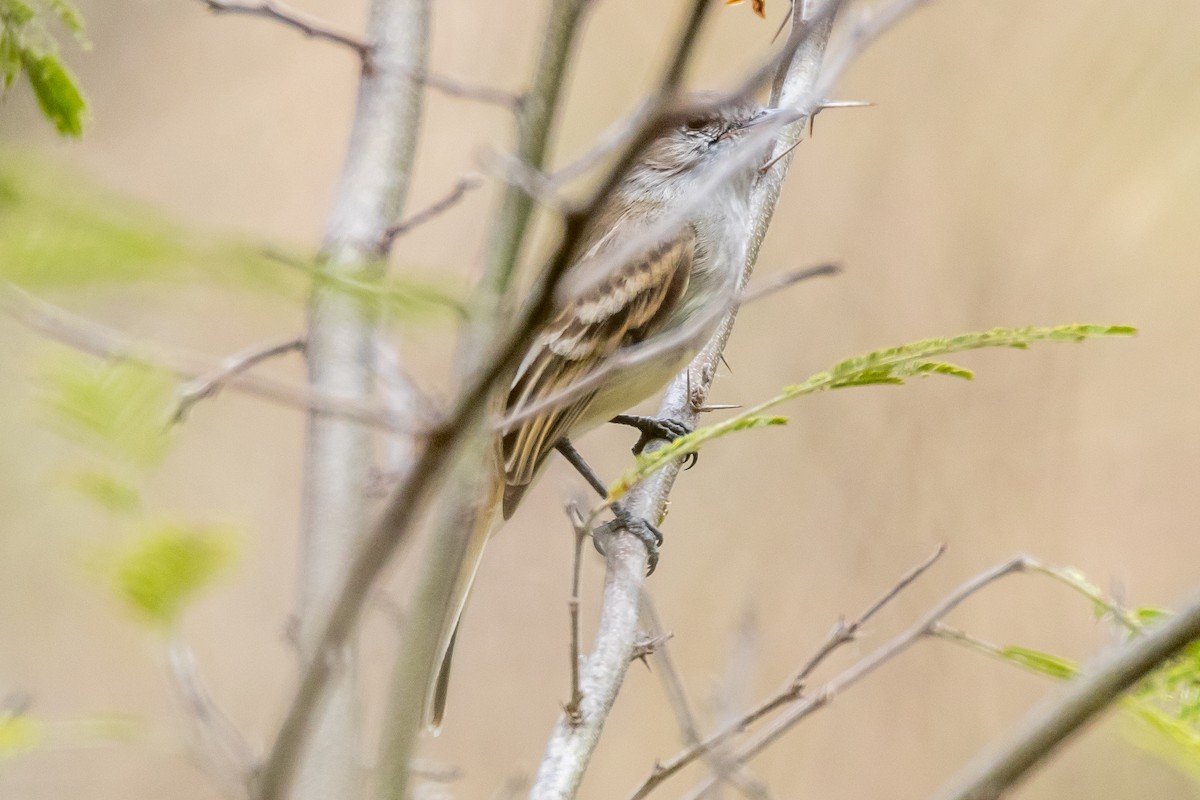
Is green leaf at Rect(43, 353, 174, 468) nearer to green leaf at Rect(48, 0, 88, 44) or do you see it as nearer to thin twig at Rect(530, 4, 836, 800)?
green leaf at Rect(48, 0, 88, 44)

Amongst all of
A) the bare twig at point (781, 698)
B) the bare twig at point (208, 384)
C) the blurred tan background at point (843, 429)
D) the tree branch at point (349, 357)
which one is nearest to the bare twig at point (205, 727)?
the tree branch at point (349, 357)

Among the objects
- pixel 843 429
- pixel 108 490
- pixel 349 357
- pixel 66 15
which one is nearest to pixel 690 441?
pixel 108 490

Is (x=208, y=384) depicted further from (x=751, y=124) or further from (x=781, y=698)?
(x=751, y=124)

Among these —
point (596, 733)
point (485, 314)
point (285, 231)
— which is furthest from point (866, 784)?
point (485, 314)

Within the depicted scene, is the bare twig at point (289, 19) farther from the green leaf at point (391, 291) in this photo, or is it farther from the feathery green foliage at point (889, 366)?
the green leaf at point (391, 291)

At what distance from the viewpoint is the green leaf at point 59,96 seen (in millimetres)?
1018

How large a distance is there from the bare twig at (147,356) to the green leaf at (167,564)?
0.43 feet

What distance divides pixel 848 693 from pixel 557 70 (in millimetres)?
3630

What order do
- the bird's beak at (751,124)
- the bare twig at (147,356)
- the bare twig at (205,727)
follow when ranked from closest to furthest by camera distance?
the bare twig at (147,356) → the bare twig at (205,727) → the bird's beak at (751,124)

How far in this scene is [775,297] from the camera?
4504mm

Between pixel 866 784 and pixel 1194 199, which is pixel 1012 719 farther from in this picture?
pixel 1194 199

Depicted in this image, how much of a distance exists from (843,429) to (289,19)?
9.31 ft

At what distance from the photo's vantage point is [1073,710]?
2.39 ft

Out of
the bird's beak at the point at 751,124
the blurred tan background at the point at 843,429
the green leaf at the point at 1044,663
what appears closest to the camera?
the green leaf at the point at 1044,663
